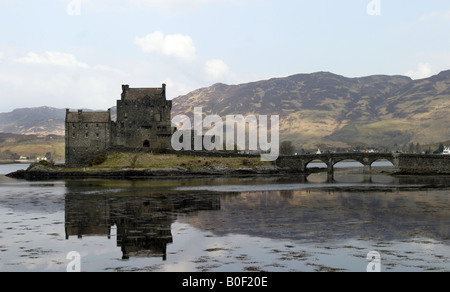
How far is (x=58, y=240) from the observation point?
2677 centimetres

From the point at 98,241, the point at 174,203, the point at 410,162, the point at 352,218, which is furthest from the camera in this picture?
the point at 410,162

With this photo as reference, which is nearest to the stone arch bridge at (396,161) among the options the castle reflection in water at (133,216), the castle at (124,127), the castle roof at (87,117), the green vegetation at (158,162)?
the green vegetation at (158,162)

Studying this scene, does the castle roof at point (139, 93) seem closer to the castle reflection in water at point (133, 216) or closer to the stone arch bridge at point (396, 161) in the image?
the stone arch bridge at point (396, 161)

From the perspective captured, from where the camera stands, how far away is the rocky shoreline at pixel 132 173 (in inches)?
3563

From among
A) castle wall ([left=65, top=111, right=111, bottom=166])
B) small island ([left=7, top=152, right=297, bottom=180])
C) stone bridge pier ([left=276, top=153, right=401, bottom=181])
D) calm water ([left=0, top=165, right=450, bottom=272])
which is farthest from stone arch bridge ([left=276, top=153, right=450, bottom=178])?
calm water ([left=0, top=165, right=450, bottom=272])

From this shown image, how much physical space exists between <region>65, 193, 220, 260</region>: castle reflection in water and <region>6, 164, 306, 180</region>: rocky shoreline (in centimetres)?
3591

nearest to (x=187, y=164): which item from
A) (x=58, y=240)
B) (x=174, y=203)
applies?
(x=174, y=203)

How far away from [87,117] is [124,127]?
782 cm

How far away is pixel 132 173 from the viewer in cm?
9056

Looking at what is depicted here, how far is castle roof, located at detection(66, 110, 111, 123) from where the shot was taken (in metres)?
103

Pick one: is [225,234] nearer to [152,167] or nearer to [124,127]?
[152,167]

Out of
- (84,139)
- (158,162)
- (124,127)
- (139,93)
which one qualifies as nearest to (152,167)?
(158,162)
